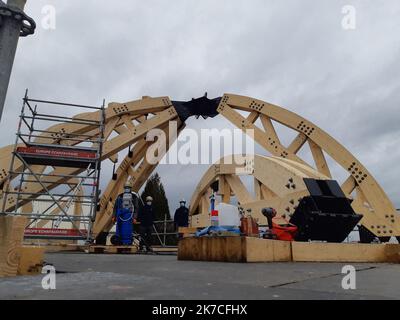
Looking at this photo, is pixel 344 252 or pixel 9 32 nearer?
pixel 9 32

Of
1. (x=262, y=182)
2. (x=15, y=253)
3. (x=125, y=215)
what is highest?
(x=262, y=182)

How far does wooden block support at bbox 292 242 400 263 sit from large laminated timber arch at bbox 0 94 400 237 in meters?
1.96

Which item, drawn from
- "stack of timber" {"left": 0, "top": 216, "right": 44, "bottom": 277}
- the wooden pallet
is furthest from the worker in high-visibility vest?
"stack of timber" {"left": 0, "top": 216, "right": 44, "bottom": 277}

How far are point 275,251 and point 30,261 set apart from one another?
136 inches

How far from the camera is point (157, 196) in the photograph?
1016 inches

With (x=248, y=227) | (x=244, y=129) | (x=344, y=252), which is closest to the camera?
(x=344, y=252)

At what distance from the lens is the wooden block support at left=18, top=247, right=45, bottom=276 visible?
3.41 meters

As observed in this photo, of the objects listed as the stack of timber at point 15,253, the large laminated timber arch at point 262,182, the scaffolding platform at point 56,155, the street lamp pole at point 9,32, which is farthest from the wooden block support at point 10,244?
the scaffolding platform at point 56,155

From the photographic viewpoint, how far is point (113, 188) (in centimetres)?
1443

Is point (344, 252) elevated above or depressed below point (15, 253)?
below

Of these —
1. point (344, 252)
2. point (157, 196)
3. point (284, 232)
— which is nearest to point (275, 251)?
point (284, 232)

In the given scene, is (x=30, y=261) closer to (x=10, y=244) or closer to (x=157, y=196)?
(x=10, y=244)

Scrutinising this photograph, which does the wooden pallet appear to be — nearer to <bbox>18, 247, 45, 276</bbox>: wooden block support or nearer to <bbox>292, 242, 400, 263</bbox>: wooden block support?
<bbox>292, 242, 400, 263</bbox>: wooden block support

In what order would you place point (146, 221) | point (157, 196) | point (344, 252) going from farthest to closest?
point (157, 196), point (146, 221), point (344, 252)
